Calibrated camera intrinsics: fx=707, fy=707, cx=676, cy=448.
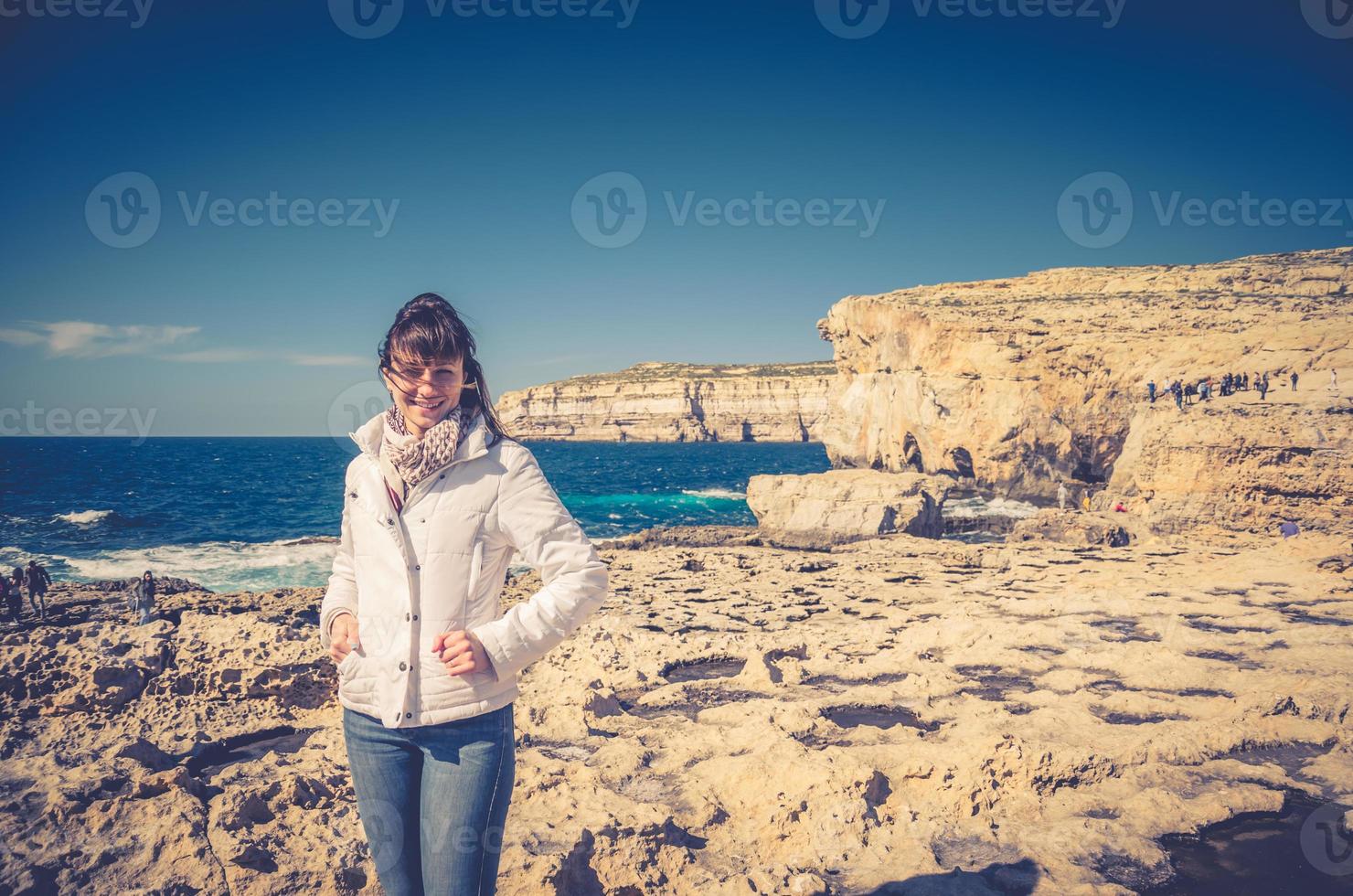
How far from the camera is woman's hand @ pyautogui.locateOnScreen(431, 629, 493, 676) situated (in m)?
1.99

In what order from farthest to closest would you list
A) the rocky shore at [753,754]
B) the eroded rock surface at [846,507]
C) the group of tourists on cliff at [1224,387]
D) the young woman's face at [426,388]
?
the eroded rock surface at [846,507] < the group of tourists on cliff at [1224,387] < the rocky shore at [753,754] < the young woman's face at [426,388]

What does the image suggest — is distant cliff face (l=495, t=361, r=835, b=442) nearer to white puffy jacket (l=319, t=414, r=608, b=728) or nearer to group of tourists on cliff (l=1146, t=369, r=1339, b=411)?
group of tourists on cliff (l=1146, t=369, r=1339, b=411)

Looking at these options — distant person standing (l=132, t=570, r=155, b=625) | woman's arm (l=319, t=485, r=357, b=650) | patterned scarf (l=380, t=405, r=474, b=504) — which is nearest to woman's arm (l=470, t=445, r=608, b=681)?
patterned scarf (l=380, t=405, r=474, b=504)

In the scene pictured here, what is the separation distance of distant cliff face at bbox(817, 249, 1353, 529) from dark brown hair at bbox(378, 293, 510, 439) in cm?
1977

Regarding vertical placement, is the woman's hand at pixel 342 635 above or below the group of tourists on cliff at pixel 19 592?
above

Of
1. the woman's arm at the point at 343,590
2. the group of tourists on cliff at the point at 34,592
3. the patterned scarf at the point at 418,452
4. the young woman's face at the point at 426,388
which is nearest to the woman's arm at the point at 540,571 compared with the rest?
the patterned scarf at the point at 418,452

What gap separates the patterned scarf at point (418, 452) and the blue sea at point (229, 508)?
1800 centimetres

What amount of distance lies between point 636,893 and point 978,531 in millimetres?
22636

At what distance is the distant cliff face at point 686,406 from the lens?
389ft

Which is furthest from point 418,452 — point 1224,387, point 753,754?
point 1224,387

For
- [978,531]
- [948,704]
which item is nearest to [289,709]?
[948,704]

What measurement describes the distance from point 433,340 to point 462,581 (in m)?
0.75

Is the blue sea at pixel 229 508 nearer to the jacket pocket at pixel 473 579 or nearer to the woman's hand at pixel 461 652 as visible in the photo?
the jacket pocket at pixel 473 579

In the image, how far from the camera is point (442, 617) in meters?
2.12
